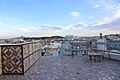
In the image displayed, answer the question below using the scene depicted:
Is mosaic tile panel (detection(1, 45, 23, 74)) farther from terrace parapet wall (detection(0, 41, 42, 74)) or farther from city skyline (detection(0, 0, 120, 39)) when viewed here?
city skyline (detection(0, 0, 120, 39))

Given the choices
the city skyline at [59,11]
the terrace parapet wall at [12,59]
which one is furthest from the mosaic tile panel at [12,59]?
the city skyline at [59,11]

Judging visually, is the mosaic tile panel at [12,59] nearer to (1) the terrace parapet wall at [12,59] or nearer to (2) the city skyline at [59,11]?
(1) the terrace parapet wall at [12,59]

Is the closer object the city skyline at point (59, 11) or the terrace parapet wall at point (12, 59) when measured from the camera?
the terrace parapet wall at point (12, 59)

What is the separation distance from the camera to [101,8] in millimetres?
14242

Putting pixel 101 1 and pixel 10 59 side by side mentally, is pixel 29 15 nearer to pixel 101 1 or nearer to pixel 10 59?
pixel 101 1

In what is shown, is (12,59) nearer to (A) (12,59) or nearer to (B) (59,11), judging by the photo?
(A) (12,59)

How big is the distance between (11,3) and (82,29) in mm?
9703

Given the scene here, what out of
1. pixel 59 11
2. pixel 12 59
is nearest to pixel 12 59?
pixel 12 59

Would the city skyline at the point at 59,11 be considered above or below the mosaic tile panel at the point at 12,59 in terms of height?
above

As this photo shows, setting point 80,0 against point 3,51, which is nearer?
point 3,51

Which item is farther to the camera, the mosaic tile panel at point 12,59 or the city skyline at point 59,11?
the city skyline at point 59,11

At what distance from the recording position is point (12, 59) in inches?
283

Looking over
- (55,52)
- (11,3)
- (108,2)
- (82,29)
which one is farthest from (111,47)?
(82,29)

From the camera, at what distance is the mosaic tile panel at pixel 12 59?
716 centimetres
